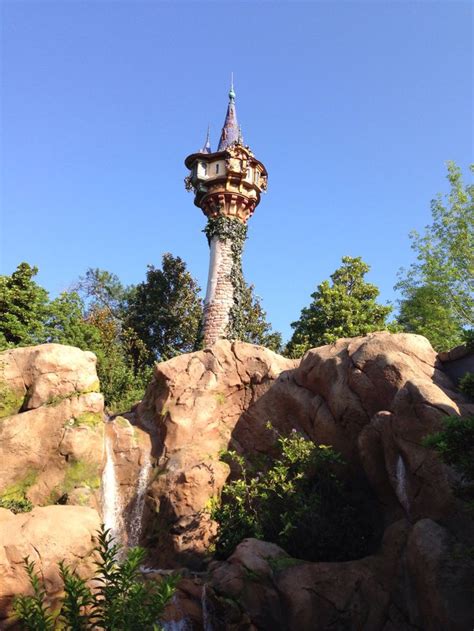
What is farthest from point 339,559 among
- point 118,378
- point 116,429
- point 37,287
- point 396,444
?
point 37,287

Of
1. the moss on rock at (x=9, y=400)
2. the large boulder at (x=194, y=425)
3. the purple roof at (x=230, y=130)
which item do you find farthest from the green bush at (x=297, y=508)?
the purple roof at (x=230, y=130)

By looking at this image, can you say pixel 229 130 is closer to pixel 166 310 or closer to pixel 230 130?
pixel 230 130

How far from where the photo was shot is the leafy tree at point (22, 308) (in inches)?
880

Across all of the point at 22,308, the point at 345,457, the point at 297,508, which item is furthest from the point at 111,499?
the point at 22,308

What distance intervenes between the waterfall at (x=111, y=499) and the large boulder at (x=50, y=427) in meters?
0.90

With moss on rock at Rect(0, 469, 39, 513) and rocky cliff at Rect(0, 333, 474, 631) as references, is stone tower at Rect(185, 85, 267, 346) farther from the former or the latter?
moss on rock at Rect(0, 469, 39, 513)

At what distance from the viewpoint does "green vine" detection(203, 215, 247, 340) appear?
85.3 feet

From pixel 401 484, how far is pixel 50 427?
9862 mm

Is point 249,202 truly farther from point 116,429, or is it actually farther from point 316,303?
point 116,429

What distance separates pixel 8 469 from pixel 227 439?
6.68m

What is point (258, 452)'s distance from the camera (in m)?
15.8

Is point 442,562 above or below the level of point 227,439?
below

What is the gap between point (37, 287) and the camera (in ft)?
77.7

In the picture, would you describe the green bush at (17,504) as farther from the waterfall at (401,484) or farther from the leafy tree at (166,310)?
the leafy tree at (166,310)
